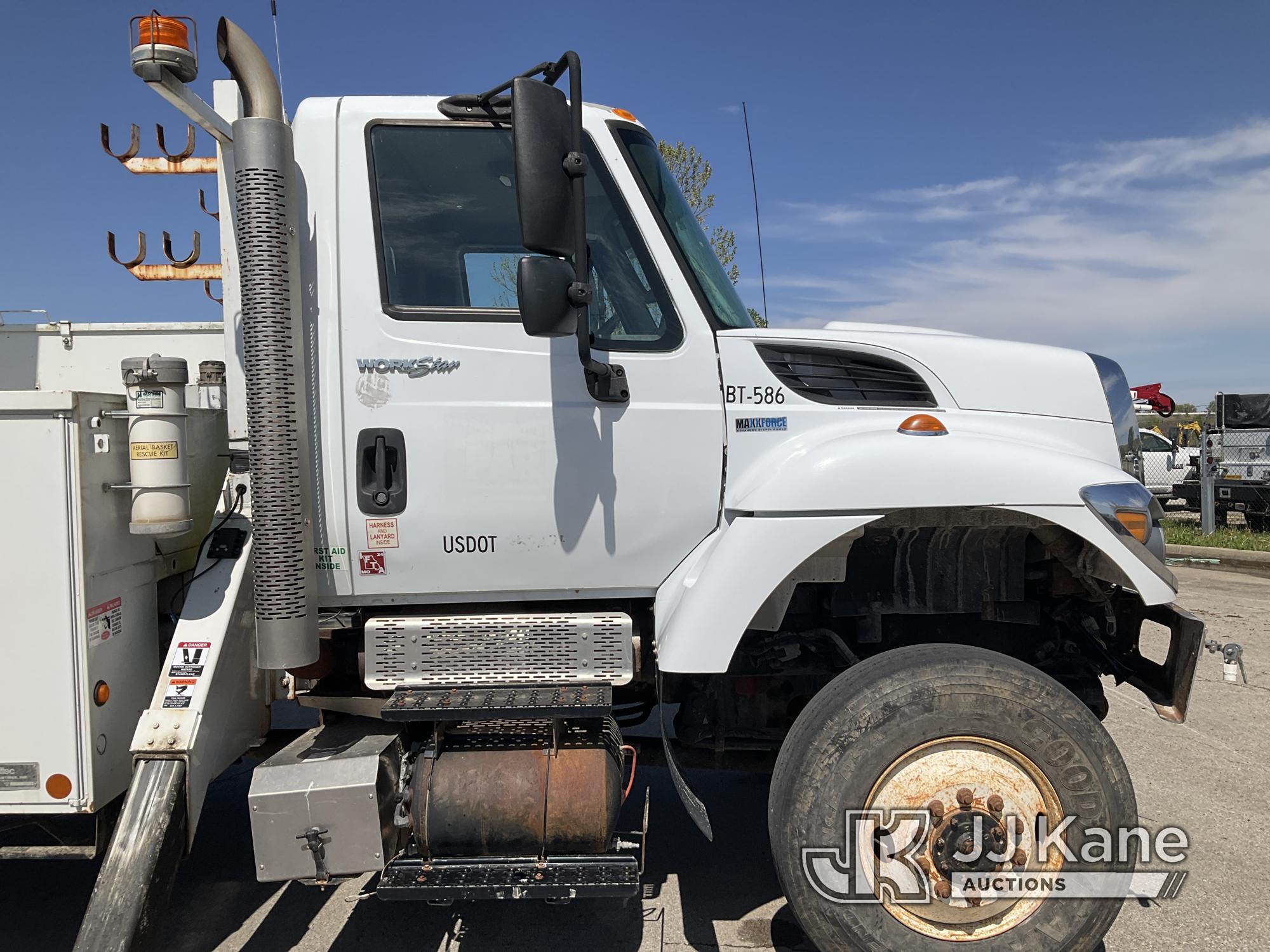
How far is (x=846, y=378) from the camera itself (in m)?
2.89

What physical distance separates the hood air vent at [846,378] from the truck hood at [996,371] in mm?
42

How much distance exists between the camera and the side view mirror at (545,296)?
235 centimetres

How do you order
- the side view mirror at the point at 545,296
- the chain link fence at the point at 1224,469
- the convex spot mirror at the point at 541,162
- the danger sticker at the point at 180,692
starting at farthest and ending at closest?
the chain link fence at the point at 1224,469
the danger sticker at the point at 180,692
the side view mirror at the point at 545,296
the convex spot mirror at the point at 541,162

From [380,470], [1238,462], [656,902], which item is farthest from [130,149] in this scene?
[1238,462]

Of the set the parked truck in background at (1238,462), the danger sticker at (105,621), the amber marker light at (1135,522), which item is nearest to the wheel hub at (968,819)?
the amber marker light at (1135,522)

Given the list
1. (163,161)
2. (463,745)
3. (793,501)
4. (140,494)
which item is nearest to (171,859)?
(463,745)

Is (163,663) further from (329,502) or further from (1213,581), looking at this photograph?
(1213,581)

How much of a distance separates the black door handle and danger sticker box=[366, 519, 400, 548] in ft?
0.16

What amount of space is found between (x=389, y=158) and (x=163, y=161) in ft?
4.17

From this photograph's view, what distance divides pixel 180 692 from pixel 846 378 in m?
2.41

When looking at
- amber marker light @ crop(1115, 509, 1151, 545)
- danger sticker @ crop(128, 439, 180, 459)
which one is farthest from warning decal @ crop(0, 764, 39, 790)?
amber marker light @ crop(1115, 509, 1151, 545)

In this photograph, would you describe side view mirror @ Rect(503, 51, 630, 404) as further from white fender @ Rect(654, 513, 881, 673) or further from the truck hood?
white fender @ Rect(654, 513, 881, 673)

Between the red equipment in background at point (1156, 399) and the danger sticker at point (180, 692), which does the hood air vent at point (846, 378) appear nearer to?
the danger sticker at point (180, 692)

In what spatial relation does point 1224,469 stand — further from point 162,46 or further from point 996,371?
point 162,46
